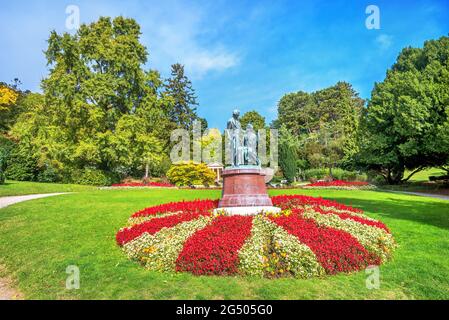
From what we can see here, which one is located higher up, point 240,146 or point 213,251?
point 240,146

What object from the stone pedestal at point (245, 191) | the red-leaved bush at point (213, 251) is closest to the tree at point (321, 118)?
the stone pedestal at point (245, 191)

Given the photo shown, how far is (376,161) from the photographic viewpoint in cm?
2638

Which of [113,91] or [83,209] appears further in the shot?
[113,91]

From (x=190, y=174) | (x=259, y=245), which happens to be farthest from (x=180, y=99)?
(x=259, y=245)

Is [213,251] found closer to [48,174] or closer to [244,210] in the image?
[244,210]

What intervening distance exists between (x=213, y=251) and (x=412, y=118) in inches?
890

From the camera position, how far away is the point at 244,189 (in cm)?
961

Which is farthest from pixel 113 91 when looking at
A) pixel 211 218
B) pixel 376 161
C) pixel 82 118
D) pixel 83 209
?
pixel 376 161

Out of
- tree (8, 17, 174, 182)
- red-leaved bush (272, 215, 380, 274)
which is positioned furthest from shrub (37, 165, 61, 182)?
red-leaved bush (272, 215, 380, 274)

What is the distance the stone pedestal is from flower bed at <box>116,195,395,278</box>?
937mm

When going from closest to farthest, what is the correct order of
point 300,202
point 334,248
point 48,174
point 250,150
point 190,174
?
point 334,248 < point 250,150 < point 300,202 < point 48,174 < point 190,174

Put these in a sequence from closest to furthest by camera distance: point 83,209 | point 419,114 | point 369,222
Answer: point 369,222 → point 83,209 → point 419,114

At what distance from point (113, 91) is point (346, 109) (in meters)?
32.8
